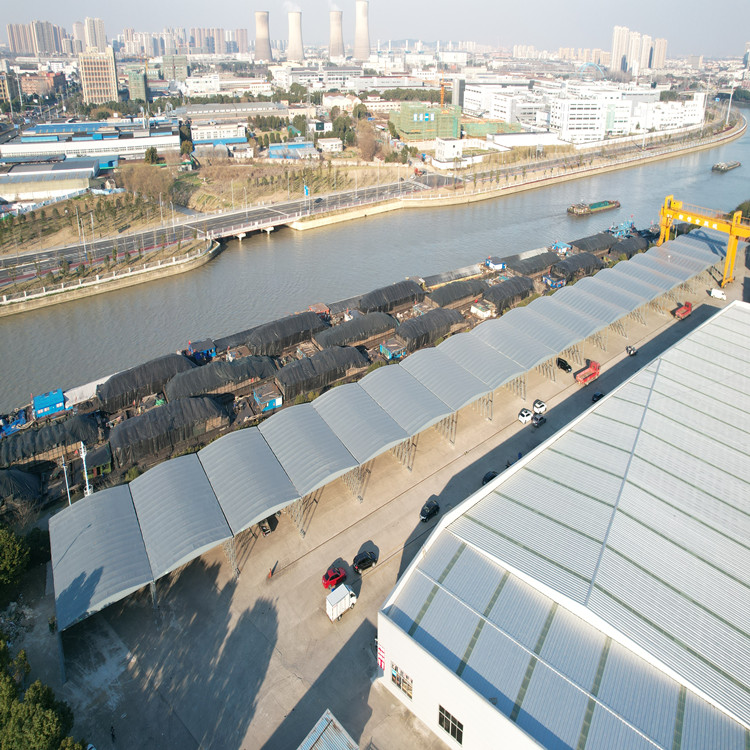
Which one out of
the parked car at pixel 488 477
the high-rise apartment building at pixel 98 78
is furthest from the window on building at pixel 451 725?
the high-rise apartment building at pixel 98 78

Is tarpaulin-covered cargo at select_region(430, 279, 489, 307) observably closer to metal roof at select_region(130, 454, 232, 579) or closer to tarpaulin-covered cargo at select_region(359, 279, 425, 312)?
tarpaulin-covered cargo at select_region(359, 279, 425, 312)

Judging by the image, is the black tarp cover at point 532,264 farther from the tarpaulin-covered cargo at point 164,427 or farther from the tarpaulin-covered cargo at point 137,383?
the tarpaulin-covered cargo at point 164,427

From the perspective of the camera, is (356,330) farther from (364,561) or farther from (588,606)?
(588,606)

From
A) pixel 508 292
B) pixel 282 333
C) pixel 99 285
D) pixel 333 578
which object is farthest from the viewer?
pixel 99 285

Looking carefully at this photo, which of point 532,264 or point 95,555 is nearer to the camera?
point 95,555

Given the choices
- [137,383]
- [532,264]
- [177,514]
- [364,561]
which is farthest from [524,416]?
[532,264]

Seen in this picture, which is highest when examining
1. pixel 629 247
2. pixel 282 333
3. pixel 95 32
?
pixel 95 32

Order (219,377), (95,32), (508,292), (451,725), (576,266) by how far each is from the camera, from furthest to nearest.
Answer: (95,32)
(576,266)
(508,292)
(219,377)
(451,725)
